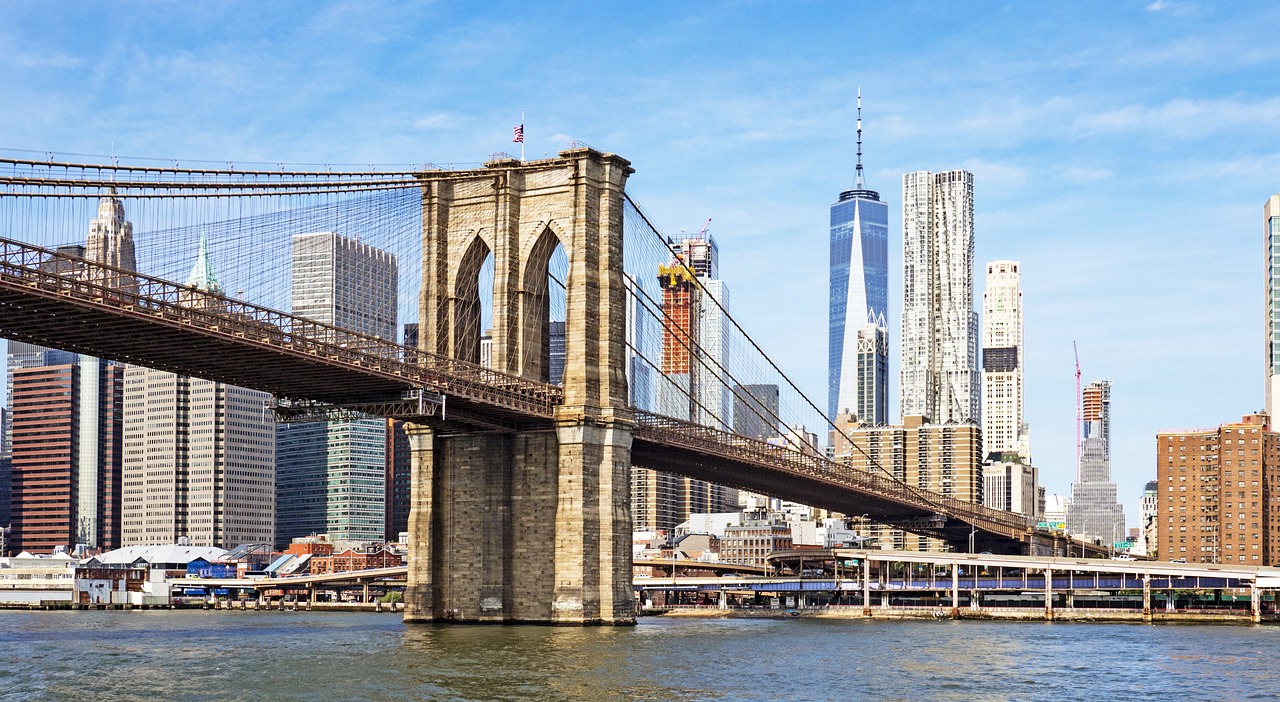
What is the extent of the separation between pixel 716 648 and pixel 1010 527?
8325 cm

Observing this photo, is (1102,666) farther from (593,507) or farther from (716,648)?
(593,507)

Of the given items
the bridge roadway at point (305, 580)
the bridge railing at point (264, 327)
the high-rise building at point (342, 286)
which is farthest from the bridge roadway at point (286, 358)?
the bridge roadway at point (305, 580)

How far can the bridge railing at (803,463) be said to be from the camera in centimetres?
9388

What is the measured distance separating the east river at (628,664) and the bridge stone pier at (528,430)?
3127 mm

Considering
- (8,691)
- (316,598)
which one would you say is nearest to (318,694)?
(8,691)

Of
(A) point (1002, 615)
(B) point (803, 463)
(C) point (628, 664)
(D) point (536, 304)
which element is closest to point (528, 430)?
(D) point (536, 304)

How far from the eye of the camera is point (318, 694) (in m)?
50.9

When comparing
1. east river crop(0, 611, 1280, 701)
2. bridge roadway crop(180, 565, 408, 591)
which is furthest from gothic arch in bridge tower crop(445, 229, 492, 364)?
bridge roadway crop(180, 565, 408, 591)

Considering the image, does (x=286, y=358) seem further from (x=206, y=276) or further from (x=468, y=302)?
(x=206, y=276)

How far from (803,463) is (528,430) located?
34492 mm

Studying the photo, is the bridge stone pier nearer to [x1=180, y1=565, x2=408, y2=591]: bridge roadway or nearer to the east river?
the east river

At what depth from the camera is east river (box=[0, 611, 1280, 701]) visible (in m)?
53.2

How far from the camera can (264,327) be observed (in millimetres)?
65875

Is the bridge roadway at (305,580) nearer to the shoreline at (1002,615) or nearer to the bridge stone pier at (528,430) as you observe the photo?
the shoreline at (1002,615)
